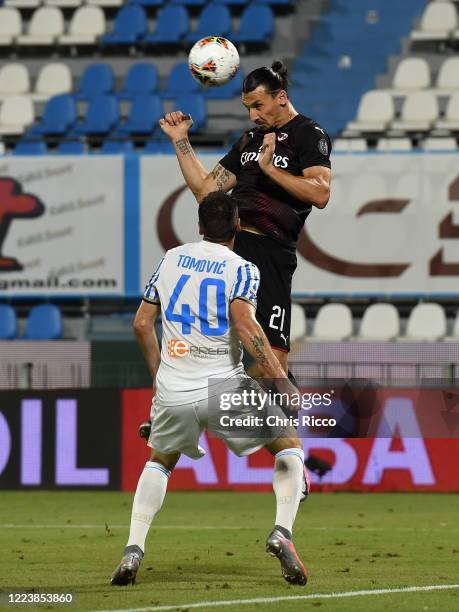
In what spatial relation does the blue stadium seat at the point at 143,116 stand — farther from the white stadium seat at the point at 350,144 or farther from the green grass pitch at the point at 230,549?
the green grass pitch at the point at 230,549

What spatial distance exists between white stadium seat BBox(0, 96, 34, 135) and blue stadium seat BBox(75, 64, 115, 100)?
856 mm

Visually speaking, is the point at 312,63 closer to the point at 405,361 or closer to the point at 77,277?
the point at 77,277

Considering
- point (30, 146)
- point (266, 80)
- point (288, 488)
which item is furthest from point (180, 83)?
point (288, 488)

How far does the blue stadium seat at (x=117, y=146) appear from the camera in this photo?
1903 centimetres

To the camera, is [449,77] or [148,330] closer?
[148,330]

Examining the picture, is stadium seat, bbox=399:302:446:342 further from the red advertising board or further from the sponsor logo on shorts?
the sponsor logo on shorts

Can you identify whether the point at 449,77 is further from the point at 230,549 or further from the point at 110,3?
the point at 230,549

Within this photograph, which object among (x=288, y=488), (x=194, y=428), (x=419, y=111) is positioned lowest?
(x=288, y=488)

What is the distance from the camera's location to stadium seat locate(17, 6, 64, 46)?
2253 centimetres

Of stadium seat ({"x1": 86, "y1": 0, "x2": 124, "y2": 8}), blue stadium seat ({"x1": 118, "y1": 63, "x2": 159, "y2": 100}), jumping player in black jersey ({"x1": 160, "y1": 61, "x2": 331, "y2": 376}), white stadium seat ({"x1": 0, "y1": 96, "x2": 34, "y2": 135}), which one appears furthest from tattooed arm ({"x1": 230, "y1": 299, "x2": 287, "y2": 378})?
stadium seat ({"x1": 86, "y1": 0, "x2": 124, "y2": 8})

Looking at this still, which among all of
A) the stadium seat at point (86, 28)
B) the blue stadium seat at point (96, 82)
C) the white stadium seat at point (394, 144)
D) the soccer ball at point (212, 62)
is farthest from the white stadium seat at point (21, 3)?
the soccer ball at point (212, 62)

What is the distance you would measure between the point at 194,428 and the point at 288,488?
618 millimetres

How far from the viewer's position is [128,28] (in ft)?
72.9

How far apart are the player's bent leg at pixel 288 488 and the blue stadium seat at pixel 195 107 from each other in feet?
43.5
